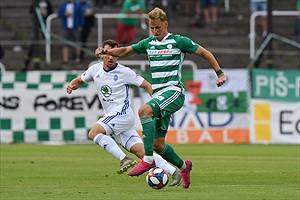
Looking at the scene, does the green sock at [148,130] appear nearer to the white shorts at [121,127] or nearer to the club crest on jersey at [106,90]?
the white shorts at [121,127]

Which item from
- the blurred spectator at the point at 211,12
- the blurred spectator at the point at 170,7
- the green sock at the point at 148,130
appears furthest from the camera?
the blurred spectator at the point at 170,7

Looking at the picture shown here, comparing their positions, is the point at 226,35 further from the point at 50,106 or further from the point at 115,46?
the point at 115,46

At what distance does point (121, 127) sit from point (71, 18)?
1339 centimetres

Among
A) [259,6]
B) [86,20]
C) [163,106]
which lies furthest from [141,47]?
[259,6]

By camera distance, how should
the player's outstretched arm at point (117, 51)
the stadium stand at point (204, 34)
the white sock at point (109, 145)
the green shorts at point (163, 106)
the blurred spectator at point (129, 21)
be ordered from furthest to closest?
the stadium stand at point (204, 34) < the blurred spectator at point (129, 21) < the white sock at point (109, 145) < the player's outstretched arm at point (117, 51) < the green shorts at point (163, 106)

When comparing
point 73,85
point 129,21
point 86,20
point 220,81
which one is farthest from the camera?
point 86,20

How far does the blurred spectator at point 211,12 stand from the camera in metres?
30.6

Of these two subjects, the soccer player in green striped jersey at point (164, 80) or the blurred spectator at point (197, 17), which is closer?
the soccer player in green striped jersey at point (164, 80)

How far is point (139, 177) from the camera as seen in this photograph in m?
15.5

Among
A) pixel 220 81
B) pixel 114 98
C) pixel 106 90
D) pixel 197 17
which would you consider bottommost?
pixel 197 17

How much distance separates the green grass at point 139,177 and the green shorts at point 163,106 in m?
0.84

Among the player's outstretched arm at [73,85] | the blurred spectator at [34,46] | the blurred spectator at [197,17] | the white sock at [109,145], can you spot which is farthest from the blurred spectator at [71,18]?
the white sock at [109,145]

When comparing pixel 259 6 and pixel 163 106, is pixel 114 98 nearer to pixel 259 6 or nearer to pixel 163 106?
pixel 163 106

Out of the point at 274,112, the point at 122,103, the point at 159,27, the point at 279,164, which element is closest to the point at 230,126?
the point at 274,112
